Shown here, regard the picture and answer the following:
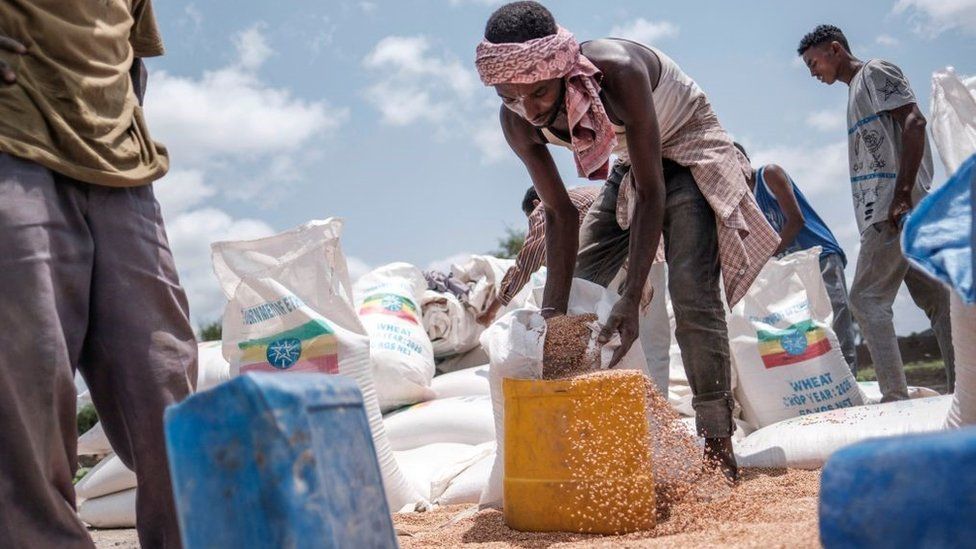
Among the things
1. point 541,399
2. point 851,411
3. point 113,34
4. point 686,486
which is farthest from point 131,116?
point 851,411

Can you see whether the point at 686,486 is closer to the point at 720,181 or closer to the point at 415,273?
the point at 720,181

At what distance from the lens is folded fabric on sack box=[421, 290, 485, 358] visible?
4867 millimetres

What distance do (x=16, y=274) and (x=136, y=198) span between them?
0.96 ft

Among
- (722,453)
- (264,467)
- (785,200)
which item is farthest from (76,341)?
(785,200)

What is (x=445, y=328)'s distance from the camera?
4.88 meters

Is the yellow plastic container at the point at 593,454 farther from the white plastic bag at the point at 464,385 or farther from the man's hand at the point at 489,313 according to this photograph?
the man's hand at the point at 489,313

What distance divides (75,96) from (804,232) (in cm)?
359

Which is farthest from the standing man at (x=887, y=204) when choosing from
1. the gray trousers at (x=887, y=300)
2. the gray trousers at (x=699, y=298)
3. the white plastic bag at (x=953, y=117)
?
the gray trousers at (x=699, y=298)

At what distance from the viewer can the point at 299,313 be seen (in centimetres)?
312

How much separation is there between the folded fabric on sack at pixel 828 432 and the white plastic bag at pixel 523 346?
773 mm

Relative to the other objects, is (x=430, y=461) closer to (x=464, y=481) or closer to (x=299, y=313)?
(x=464, y=481)

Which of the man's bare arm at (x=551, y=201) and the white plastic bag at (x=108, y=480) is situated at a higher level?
the man's bare arm at (x=551, y=201)

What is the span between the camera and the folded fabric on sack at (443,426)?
12.3 ft

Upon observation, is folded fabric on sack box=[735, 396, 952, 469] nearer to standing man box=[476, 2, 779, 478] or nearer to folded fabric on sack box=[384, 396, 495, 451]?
standing man box=[476, 2, 779, 478]
